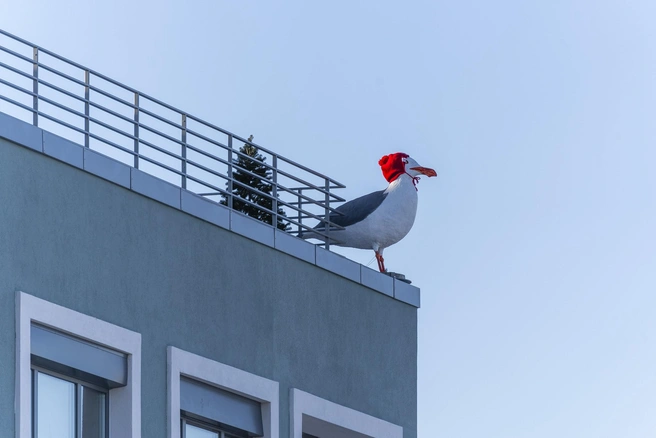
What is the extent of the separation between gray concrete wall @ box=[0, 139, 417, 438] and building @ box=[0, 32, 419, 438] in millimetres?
18

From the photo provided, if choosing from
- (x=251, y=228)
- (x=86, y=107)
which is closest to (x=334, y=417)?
(x=251, y=228)

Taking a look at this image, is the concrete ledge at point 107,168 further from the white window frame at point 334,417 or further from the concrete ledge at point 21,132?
the white window frame at point 334,417

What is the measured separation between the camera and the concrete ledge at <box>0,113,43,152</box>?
1515 centimetres

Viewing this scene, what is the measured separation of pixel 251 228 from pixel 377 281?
2220mm

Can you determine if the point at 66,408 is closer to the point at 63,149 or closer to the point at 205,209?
the point at 63,149

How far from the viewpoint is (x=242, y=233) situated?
1797cm

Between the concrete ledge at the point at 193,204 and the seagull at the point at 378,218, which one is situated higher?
the seagull at the point at 378,218

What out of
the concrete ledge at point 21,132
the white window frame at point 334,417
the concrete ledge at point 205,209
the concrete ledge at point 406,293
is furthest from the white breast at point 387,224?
the concrete ledge at point 21,132

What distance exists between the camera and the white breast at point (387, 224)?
66.3 feet

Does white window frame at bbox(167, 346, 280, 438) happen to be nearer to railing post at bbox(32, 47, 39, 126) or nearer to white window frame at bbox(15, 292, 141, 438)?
white window frame at bbox(15, 292, 141, 438)

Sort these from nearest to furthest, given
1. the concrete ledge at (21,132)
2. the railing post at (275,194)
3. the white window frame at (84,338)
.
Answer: the white window frame at (84,338) → the concrete ledge at (21,132) → the railing post at (275,194)

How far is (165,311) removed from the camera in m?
16.8

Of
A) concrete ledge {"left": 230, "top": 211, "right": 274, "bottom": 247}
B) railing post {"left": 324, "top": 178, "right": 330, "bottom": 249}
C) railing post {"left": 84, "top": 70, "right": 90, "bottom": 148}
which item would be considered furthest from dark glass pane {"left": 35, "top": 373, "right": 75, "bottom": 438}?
railing post {"left": 324, "top": 178, "right": 330, "bottom": 249}

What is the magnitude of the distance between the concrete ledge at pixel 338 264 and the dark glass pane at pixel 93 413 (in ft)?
11.7
